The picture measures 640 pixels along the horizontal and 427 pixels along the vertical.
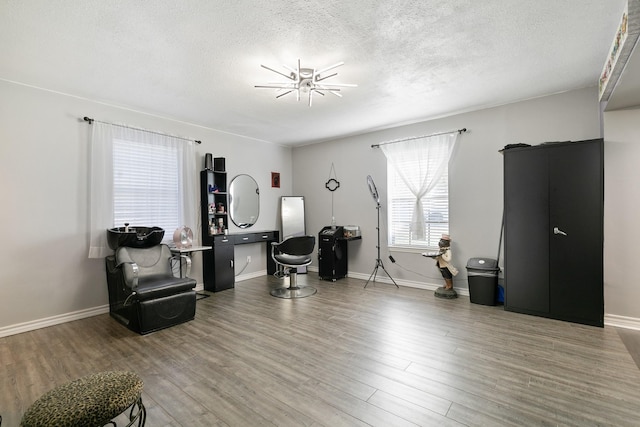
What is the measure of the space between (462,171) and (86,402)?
4456 mm

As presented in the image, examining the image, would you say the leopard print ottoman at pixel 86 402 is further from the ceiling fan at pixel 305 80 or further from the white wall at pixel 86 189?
the white wall at pixel 86 189

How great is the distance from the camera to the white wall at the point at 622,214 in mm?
2943

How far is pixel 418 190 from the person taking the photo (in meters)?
4.62

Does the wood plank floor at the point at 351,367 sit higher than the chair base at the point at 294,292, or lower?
lower

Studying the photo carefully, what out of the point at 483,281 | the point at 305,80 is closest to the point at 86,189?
the point at 305,80

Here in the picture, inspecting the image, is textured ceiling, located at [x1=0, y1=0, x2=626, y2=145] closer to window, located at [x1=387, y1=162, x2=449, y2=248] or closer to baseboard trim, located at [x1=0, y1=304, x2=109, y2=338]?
window, located at [x1=387, y1=162, x2=449, y2=248]

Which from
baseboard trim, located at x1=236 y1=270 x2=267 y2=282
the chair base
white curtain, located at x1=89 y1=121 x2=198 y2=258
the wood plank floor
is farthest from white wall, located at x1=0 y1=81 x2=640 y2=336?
the chair base

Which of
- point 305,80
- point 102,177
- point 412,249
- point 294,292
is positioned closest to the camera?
point 305,80

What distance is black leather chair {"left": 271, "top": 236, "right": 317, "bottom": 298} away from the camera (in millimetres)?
4312

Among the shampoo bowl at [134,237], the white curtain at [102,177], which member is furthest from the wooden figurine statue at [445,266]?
the white curtain at [102,177]

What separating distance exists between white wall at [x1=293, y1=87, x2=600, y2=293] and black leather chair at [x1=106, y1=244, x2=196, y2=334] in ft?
9.79

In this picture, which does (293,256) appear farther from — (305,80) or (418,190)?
(305,80)

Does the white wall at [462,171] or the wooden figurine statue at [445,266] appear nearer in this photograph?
the white wall at [462,171]

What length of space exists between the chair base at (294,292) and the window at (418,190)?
5.14 feet
